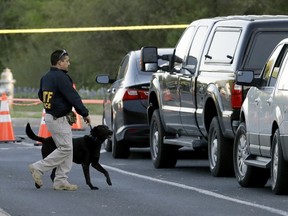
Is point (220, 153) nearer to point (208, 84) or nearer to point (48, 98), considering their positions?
point (208, 84)

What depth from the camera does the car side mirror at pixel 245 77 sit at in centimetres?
1709

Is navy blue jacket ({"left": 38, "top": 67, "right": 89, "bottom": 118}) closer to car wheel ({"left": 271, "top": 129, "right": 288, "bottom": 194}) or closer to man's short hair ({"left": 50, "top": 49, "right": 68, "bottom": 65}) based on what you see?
man's short hair ({"left": 50, "top": 49, "right": 68, "bottom": 65})

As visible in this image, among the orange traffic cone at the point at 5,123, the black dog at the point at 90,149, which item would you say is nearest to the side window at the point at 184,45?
the black dog at the point at 90,149

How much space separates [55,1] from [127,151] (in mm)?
51303

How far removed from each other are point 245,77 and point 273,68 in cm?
35

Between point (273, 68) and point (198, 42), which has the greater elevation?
point (273, 68)

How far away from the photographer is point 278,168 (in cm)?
1593

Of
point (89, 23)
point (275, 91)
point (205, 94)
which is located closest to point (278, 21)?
point (205, 94)

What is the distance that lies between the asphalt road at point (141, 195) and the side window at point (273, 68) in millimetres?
1209

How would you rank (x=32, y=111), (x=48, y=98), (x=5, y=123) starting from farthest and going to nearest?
1. (x=32, y=111)
2. (x=5, y=123)
3. (x=48, y=98)

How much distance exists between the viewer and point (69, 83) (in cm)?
1706

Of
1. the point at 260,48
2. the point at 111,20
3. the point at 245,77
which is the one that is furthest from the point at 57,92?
the point at 111,20

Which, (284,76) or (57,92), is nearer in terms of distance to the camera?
(284,76)

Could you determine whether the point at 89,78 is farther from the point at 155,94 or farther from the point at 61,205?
the point at 61,205
